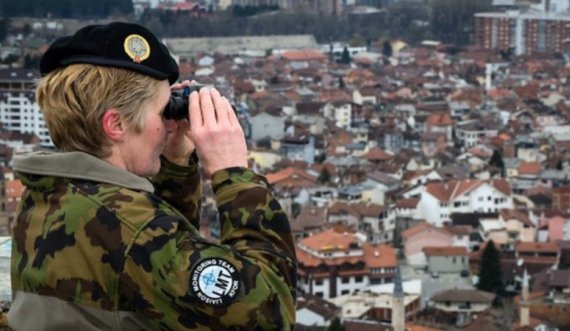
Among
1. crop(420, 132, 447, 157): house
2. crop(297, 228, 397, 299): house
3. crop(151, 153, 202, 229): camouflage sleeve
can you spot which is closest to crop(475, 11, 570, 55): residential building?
crop(420, 132, 447, 157): house

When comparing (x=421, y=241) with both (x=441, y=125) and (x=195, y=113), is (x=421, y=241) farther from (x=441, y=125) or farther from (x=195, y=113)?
(x=195, y=113)

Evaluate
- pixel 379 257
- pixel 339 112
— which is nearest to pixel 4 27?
pixel 339 112

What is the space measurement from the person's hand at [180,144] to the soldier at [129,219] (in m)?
0.03

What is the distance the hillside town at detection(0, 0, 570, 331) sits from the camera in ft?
32.4

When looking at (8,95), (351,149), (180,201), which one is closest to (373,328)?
(180,201)

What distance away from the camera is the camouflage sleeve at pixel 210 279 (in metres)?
0.85

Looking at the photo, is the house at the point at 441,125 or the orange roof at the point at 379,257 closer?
the orange roof at the point at 379,257

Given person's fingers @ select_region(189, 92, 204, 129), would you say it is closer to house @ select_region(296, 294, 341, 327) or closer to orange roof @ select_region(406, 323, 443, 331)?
orange roof @ select_region(406, 323, 443, 331)

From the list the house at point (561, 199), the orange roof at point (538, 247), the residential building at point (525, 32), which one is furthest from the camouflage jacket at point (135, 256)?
the residential building at point (525, 32)

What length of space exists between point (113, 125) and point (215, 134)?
65 mm

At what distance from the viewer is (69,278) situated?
875 mm

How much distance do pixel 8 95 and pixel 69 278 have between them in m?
17.6

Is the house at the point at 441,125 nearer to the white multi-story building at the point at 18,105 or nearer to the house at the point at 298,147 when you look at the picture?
the house at the point at 298,147

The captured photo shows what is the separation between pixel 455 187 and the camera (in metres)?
13.9
